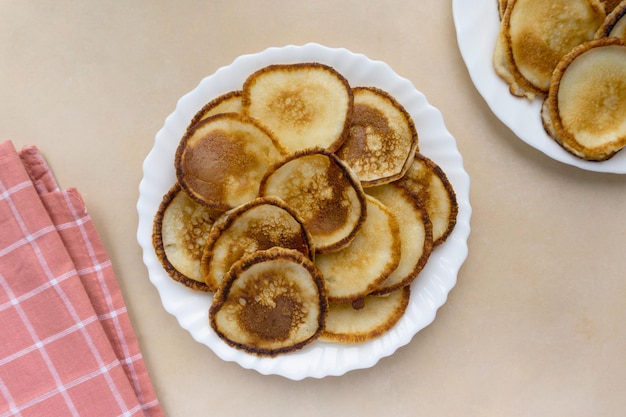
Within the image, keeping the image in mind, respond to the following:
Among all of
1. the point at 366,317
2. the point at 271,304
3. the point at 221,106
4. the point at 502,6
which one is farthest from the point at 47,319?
the point at 502,6

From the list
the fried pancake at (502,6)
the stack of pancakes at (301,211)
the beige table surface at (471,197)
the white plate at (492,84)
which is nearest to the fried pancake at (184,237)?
the stack of pancakes at (301,211)

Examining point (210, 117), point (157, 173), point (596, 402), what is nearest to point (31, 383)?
point (157, 173)

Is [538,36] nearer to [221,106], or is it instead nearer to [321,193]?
[321,193]

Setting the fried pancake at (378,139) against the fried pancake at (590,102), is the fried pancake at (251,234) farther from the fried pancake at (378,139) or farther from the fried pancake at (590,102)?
the fried pancake at (590,102)

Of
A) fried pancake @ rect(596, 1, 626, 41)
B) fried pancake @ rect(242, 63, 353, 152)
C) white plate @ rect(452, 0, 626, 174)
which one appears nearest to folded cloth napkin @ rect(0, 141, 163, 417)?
fried pancake @ rect(242, 63, 353, 152)

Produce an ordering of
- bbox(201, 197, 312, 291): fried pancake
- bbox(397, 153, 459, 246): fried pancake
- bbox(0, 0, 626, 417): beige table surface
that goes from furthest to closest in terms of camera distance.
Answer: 1. bbox(0, 0, 626, 417): beige table surface
2. bbox(397, 153, 459, 246): fried pancake
3. bbox(201, 197, 312, 291): fried pancake

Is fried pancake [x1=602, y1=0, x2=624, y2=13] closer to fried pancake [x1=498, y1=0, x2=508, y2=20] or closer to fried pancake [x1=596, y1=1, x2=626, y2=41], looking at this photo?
fried pancake [x1=596, y1=1, x2=626, y2=41]

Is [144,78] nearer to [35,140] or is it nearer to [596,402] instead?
[35,140]
